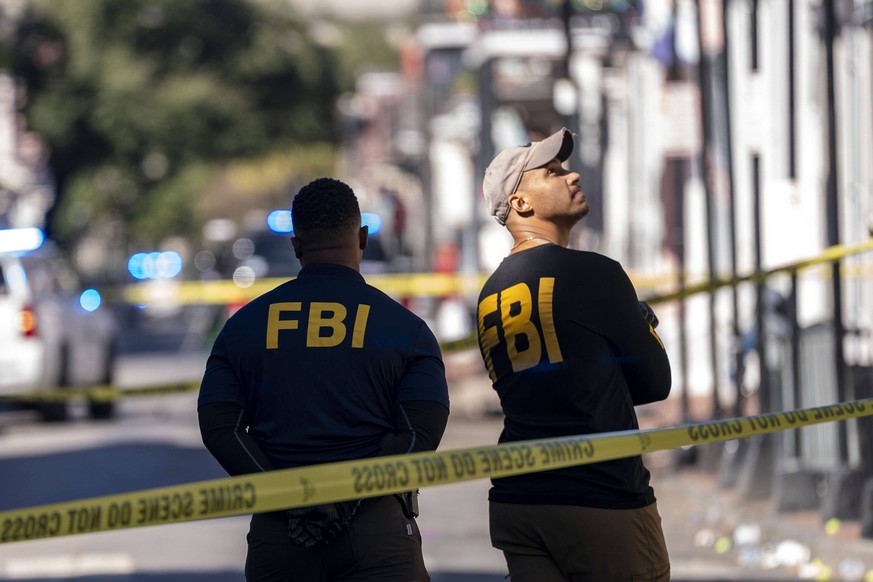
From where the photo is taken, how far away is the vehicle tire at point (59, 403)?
664 inches

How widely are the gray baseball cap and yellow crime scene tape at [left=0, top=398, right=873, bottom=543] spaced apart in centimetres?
66

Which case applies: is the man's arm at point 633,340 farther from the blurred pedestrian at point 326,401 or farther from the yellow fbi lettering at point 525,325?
the blurred pedestrian at point 326,401

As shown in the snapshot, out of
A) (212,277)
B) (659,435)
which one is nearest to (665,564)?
(659,435)

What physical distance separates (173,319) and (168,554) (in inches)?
1552

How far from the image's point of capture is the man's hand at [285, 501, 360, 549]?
156 inches

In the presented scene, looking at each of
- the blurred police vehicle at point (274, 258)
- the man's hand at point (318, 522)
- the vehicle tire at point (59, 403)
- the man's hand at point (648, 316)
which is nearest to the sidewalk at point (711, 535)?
the man's hand at point (648, 316)

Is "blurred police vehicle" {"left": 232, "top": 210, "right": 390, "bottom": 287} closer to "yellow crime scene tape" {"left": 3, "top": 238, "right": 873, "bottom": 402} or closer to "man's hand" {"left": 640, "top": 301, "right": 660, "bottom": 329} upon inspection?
"yellow crime scene tape" {"left": 3, "top": 238, "right": 873, "bottom": 402}

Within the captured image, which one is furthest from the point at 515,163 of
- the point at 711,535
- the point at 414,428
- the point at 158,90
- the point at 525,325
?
the point at 158,90

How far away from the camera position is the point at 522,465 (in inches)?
159

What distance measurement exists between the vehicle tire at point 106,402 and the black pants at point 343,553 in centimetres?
1324

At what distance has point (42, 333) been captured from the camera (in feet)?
53.5

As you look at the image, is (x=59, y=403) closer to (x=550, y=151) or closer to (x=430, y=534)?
(x=430, y=534)

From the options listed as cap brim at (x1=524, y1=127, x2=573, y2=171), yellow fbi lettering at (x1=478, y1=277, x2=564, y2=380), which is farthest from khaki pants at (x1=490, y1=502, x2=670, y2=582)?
cap brim at (x1=524, y1=127, x2=573, y2=171)

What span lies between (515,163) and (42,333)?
41.7 feet
